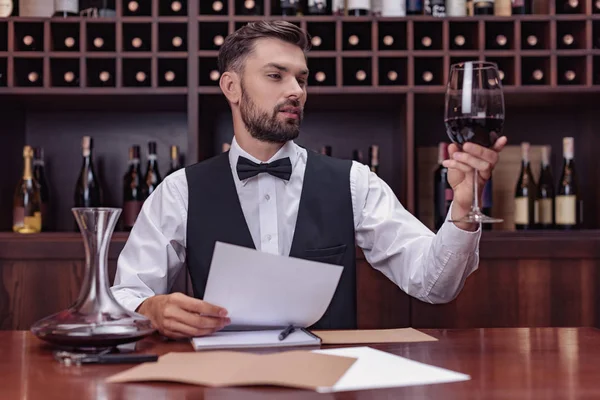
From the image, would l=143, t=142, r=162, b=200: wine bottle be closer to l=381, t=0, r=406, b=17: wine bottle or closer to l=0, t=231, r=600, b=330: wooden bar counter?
l=0, t=231, r=600, b=330: wooden bar counter

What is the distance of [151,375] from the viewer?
2.91 feet

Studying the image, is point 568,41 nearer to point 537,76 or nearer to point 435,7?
point 537,76

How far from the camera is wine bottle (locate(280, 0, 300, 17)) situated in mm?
2523

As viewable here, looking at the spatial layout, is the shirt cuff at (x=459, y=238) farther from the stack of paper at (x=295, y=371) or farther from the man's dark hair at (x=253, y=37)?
the man's dark hair at (x=253, y=37)

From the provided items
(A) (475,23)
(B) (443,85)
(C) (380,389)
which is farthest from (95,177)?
(C) (380,389)

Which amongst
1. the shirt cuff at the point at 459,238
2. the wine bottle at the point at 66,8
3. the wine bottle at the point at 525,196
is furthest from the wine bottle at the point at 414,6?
the shirt cuff at the point at 459,238

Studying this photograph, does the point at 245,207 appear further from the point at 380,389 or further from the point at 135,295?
the point at 380,389

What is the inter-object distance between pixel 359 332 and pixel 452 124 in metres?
0.39

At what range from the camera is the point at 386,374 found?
910 millimetres

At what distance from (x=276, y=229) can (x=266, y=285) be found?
2.32ft

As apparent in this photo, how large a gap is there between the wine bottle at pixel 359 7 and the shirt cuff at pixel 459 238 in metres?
1.27

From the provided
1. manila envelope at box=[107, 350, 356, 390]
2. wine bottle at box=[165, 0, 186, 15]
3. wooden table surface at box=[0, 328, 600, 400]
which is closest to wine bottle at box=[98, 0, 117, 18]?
wine bottle at box=[165, 0, 186, 15]

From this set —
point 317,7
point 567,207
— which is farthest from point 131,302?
point 567,207

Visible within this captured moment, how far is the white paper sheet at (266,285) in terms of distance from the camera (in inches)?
42.9
